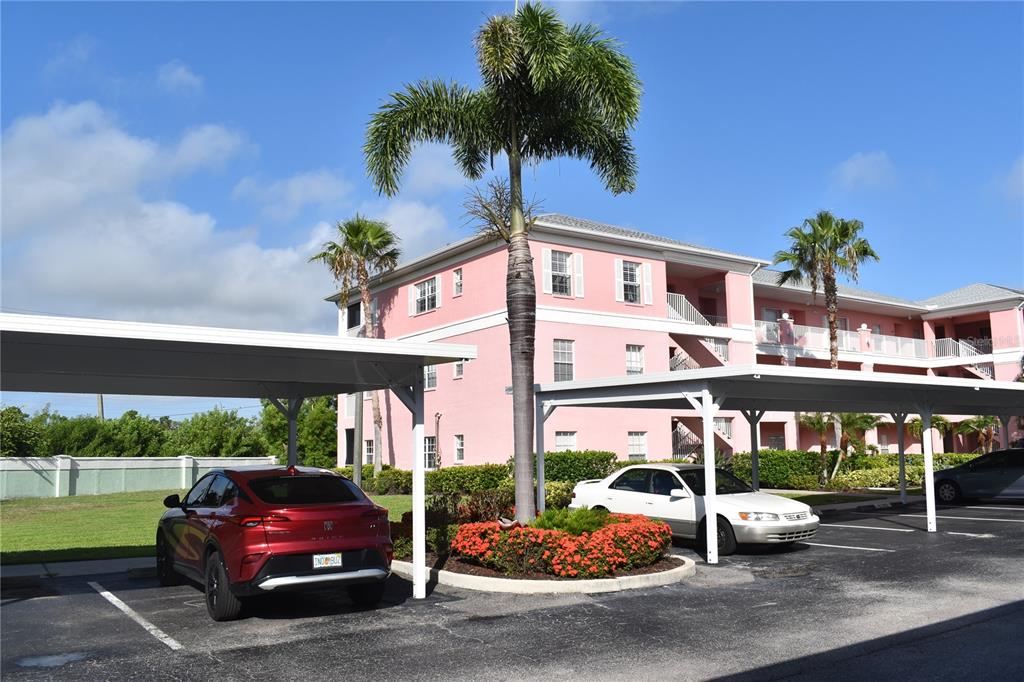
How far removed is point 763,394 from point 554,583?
867 centimetres

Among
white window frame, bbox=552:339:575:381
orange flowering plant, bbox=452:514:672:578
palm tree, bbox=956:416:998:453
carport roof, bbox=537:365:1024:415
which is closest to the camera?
orange flowering plant, bbox=452:514:672:578

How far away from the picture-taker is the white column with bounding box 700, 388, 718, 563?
1340 cm

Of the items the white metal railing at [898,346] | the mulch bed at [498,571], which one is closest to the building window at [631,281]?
the white metal railing at [898,346]

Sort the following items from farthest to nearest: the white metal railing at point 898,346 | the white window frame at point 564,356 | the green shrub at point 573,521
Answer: the white metal railing at point 898,346 < the white window frame at point 564,356 < the green shrub at point 573,521

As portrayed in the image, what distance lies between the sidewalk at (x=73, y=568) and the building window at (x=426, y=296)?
67.3ft

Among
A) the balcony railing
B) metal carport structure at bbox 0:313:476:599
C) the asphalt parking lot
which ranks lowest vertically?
the asphalt parking lot

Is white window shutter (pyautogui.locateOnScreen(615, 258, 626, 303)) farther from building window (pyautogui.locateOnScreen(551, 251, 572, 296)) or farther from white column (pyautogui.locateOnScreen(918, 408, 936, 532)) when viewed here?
white column (pyautogui.locateOnScreen(918, 408, 936, 532))

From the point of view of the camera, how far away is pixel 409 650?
26.0ft

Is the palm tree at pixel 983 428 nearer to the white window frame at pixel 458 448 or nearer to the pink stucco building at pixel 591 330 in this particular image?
the pink stucco building at pixel 591 330

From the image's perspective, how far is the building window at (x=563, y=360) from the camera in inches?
1158

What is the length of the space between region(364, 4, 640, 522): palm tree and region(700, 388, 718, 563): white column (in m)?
2.84

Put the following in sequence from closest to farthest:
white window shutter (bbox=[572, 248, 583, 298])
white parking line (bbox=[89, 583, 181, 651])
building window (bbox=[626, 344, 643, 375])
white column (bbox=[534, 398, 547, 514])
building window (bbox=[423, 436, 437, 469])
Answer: white parking line (bbox=[89, 583, 181, 651]), white column (bbox=[534, 398, 547, 514]), white window shutter (bbox=[572, 248, 583, 298]), building window (bbox=[626, 344, 643, 375]), building window (bbox=[423, 436, 437, 469])

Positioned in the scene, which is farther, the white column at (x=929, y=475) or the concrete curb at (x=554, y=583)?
the white column at (x=929, y=475)

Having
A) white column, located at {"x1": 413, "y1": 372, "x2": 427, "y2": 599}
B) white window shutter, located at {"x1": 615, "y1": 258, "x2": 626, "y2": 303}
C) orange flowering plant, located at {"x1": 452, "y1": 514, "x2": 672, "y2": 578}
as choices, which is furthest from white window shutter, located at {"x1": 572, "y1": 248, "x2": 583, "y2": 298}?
white column, located at {"x1": 413, "y1": 372, "x2": 427, "y2": 599}
